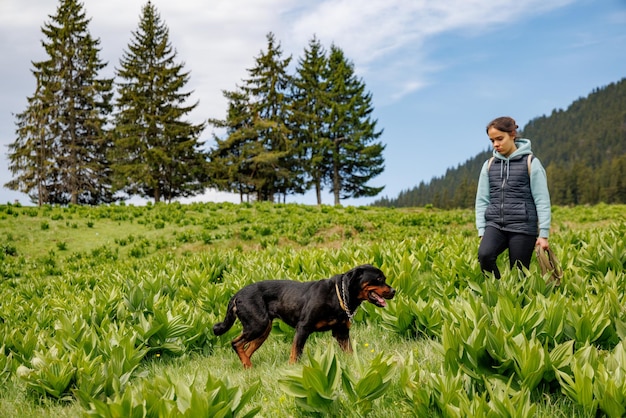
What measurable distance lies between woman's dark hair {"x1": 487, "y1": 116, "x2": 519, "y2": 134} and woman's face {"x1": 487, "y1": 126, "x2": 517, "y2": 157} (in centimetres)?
3

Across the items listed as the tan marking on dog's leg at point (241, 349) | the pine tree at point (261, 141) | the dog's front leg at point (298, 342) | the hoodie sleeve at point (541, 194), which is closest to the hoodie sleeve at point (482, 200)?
the hoodie sleeve at point (541, 194)

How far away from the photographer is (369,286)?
13.1 ft

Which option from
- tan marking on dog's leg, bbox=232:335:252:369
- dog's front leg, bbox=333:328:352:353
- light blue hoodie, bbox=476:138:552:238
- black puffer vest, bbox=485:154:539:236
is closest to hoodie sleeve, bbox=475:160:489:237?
black puffer vest, bbox=485:154:539:236

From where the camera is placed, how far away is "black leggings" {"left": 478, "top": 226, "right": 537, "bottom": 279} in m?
5.48

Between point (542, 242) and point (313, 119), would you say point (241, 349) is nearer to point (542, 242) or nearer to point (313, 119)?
point (542, 242)

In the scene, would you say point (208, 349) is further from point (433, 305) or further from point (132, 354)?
point (433, 305)

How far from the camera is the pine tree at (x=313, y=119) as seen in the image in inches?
1545

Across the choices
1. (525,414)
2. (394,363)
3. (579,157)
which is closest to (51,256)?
(394,363)

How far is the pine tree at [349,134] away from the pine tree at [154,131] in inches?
445

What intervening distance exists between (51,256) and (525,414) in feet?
47.1

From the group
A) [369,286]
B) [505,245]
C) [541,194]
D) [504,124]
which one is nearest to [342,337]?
[369,286]

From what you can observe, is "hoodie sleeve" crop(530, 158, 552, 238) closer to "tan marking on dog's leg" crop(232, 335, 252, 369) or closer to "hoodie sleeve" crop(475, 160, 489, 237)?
"hoodie sleeve" crop(475, 160, 489, 237)

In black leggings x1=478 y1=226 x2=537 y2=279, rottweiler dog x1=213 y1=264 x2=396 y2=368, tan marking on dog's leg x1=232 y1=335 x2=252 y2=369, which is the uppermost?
black leggings x1=478 y1=226 x2=537 y2=279

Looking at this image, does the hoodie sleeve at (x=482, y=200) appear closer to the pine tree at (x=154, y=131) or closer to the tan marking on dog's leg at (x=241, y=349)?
the tan marking on dog's leg at (x=241, y=349)
